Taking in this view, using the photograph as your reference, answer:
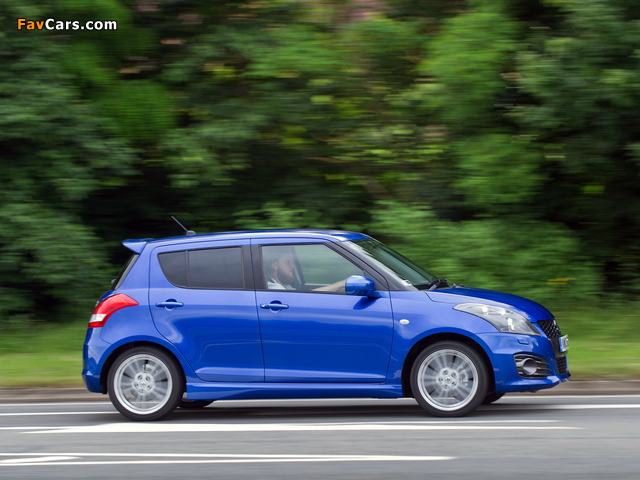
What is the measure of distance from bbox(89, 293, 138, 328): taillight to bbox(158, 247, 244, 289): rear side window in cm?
42

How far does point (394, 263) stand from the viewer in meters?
8.49

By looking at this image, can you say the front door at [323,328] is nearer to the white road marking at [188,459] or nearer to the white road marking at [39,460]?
the white road marking at [188,459]

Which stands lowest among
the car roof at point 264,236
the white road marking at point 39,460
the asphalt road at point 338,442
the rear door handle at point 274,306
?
the asphalt road at point 338,442

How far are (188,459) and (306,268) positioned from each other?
88.4 inches

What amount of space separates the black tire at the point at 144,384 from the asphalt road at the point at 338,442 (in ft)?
0.52

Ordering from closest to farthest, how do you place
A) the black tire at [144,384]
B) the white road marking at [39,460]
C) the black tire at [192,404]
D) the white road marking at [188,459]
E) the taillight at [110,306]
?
the white road marking at [188,459] < the white road marking at [39,460] < the black tire at [144,384] < the taillight at [110,306] < the black tire at [192,404]

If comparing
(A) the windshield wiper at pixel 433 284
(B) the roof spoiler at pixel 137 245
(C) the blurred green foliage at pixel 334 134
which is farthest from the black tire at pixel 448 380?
(C) the blurred green foliage at pixel 334 134

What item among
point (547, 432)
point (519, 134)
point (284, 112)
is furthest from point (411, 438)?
point (284, 112)

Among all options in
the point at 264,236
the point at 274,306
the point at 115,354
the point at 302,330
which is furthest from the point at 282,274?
the point at 115,354

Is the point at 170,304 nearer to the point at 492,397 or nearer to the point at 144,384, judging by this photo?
the point at 144,384

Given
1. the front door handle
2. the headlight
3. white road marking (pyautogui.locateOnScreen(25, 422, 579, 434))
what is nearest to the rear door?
the front door handle

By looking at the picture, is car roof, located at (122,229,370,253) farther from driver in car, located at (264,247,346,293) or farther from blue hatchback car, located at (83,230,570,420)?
driver in car, located at (264,247,346,293)

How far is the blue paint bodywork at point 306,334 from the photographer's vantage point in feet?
25.8

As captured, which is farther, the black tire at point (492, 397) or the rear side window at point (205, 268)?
the black tire at point (492, 397)
